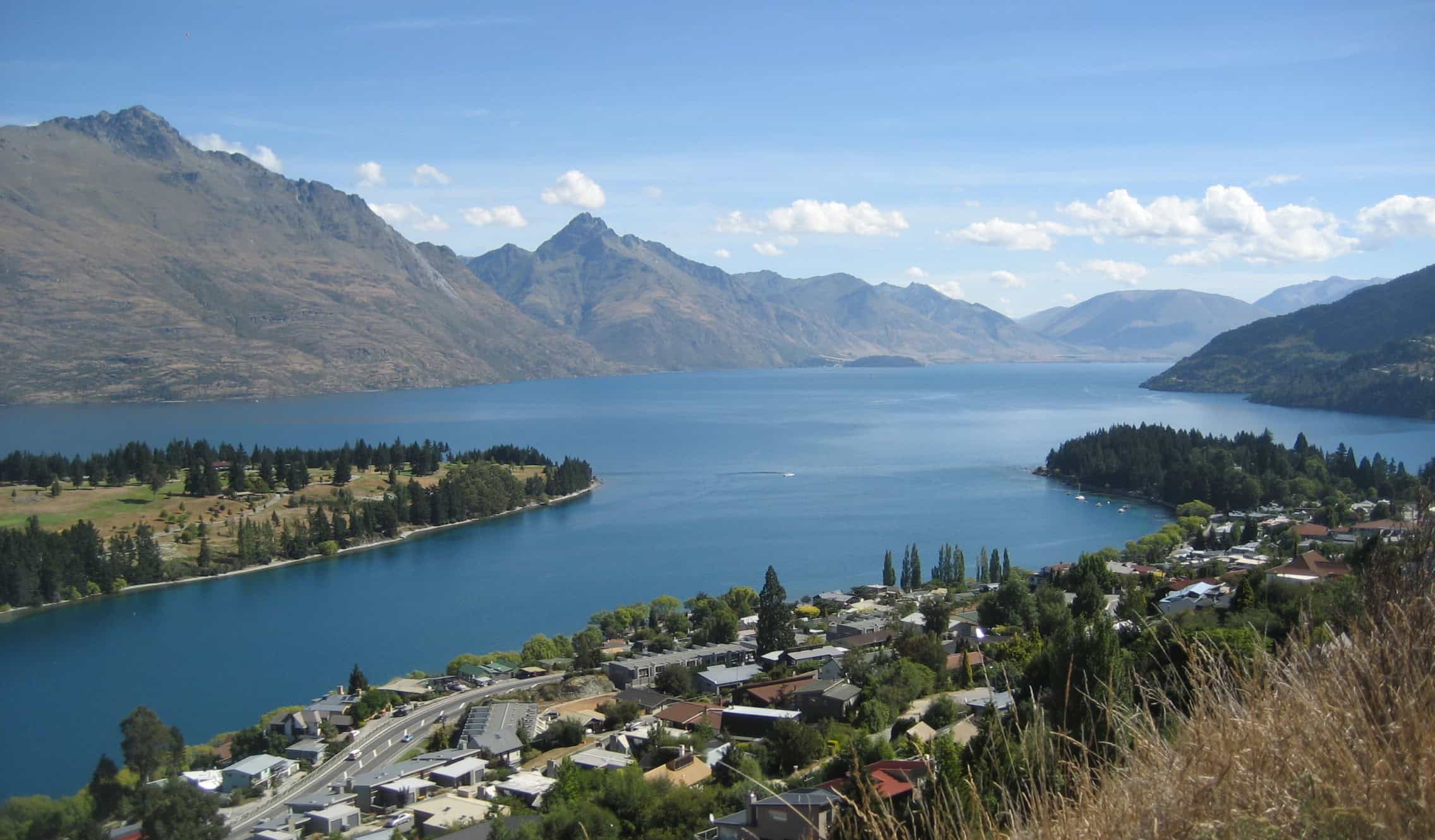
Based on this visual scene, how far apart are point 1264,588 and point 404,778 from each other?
30.5 feet

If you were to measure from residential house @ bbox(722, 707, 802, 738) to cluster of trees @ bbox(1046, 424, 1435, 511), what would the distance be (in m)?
20.7

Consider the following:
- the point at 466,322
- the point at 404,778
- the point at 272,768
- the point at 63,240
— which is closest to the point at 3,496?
the point at 272,768

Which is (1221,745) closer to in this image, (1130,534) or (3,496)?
(1130,534)

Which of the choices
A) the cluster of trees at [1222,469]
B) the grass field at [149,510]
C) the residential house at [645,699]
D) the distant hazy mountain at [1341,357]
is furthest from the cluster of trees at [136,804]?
the distant hazy mountain at [1341,357]

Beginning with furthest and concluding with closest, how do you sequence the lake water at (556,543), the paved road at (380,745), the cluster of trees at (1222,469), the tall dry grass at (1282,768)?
the cluster of trees at (1222,469), the lake water at (556,543), the paved road at (380,745), the tall dry grass at (1282,768)

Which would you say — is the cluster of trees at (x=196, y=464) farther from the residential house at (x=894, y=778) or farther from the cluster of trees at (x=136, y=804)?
the residential house at (x=894, y=778)

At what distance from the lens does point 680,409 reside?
3029 inches

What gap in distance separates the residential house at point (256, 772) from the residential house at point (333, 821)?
7.51ft

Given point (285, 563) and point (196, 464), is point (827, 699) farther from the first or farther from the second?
point (196, 464)

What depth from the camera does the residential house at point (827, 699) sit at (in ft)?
34.7

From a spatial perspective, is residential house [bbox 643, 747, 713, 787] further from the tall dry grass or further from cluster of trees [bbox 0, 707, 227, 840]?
the tall dry grass

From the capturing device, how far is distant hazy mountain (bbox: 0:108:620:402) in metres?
86.8

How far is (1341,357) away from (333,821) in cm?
8032

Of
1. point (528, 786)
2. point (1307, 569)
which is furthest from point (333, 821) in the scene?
point (1307, 569)
